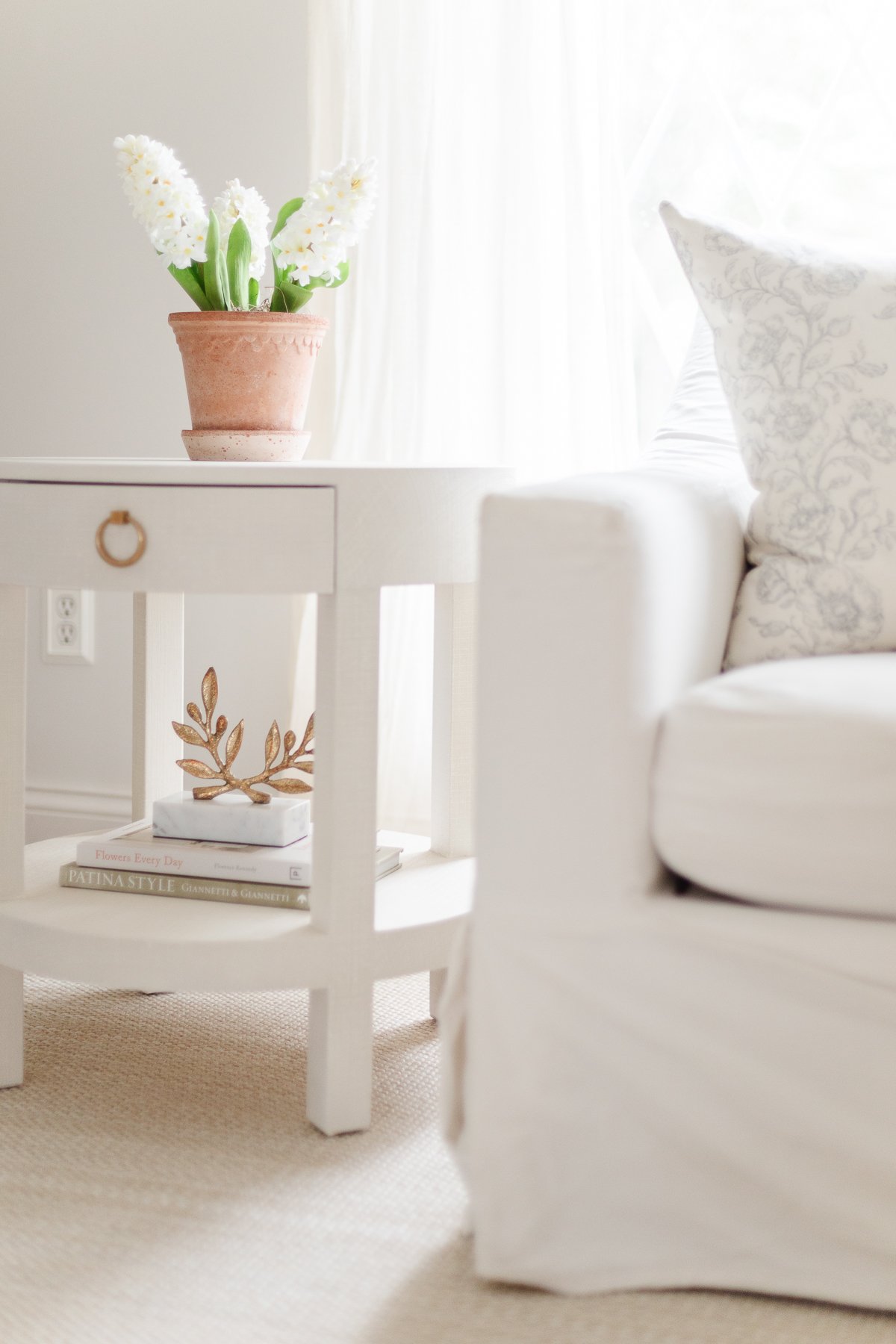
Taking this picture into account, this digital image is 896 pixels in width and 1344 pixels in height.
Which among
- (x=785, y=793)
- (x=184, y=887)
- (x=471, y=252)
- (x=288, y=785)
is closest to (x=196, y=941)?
(x=184, y=887)

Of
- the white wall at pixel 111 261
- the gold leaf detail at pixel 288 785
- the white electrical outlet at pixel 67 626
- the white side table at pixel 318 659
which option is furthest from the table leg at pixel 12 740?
the white electrical outlet at pixel 67 626

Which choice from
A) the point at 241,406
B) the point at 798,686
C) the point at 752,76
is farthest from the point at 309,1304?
the point at 752,76

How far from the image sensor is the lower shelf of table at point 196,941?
1117 mm

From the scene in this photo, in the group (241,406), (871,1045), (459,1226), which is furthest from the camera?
(241,406)

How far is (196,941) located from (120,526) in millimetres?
343

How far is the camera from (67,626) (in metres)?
2.08

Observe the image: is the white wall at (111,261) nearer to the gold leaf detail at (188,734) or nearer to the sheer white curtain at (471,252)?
the sheer white curtain at (471,252)

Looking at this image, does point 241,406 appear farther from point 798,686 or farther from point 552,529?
point 798,686

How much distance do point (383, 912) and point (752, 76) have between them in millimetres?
1221

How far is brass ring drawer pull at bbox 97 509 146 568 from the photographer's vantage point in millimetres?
1101

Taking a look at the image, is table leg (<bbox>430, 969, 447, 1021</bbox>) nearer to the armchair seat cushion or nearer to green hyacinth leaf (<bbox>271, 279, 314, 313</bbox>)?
the armchair seat cushion

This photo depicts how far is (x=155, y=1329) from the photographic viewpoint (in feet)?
2.89

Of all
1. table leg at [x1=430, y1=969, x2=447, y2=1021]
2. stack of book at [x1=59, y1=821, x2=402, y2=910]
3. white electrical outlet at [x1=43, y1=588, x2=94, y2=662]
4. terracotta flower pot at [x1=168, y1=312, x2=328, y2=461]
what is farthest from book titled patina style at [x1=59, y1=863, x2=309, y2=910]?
white electrical outlet at [x1=43, y1=588, x2=94, y2=662]

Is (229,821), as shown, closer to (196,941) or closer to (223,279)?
(196,941)
